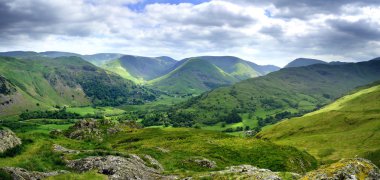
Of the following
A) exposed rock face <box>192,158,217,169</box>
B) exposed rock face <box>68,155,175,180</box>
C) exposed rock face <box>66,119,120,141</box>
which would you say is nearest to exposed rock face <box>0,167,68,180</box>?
exposed rock face <box>68,155,175,180</box>

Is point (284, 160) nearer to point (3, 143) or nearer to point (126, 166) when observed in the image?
point (126, 166)

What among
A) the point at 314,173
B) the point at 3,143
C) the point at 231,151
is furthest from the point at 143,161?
the point at 231,151

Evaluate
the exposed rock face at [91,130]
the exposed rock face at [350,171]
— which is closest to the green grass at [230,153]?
the exposed rock face at [350,171]

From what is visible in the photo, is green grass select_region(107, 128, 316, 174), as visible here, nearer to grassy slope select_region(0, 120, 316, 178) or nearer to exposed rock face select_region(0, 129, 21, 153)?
grassy slope select_region(0, 120, 316, 178)

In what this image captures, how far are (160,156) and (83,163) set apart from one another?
25423 millimetres

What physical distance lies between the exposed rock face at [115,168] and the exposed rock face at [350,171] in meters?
22.4

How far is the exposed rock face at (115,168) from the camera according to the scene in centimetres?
4147

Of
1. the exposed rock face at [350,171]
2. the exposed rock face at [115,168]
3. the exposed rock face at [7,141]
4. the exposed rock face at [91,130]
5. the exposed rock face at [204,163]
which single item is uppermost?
the exposed rock face at [350,171]

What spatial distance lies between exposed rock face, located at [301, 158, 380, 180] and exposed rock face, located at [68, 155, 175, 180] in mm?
22441

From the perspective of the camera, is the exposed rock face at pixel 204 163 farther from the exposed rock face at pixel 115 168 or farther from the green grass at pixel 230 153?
the exposed rock face at pixel 115 168

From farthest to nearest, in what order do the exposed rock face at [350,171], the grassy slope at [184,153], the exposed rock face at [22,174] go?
the grassy slope at [184,153] → the exposed rock face at [22,174] → the exposed rock face at [350,171]

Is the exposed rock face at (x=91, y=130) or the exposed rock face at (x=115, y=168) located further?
the exposed rock face at (x=91, y=130)

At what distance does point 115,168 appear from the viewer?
138 ft

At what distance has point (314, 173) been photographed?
3161 cm
